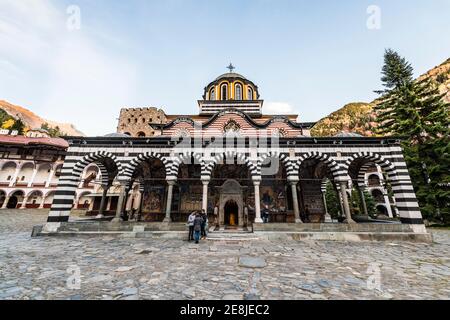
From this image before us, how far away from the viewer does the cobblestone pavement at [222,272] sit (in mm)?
3662

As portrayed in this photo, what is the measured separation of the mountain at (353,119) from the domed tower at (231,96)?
43.0 meters

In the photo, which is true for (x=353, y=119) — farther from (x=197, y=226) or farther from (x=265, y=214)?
(x=197, y=226)

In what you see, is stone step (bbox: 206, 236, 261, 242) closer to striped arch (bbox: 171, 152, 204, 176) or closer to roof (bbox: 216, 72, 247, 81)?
striped arch (bbox: 171, 152, 204, 176)

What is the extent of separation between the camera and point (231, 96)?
2081cm

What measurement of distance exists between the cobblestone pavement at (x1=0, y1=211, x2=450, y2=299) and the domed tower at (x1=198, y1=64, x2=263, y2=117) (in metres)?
15.4

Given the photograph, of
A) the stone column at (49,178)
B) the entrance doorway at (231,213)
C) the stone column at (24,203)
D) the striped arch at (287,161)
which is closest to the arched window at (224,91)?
the striped arch at (287,161)

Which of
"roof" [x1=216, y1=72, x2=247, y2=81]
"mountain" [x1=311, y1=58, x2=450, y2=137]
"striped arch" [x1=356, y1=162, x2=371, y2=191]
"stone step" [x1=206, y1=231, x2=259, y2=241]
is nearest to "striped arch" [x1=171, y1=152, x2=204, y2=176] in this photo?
"stone step" [x1=206, y1=231, x2=259, y2=241]
